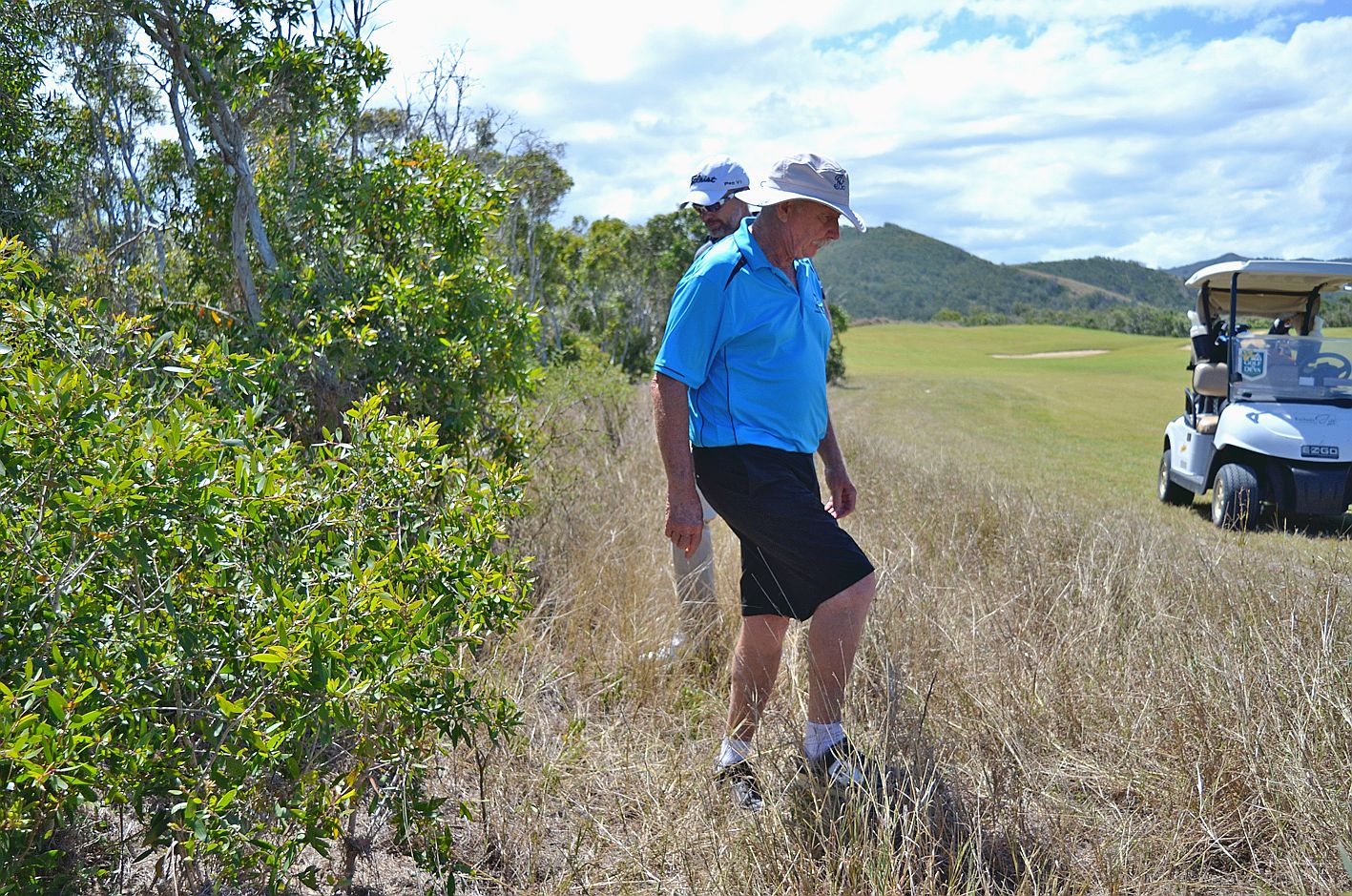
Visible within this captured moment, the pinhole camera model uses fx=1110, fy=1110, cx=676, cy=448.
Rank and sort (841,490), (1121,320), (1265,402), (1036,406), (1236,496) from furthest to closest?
(1121,320), (1036,406), (1265,402), (1236,496), (841,490)

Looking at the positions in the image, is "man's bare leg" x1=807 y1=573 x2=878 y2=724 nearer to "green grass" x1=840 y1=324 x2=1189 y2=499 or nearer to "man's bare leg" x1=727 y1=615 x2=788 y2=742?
"man's bare leg" x1=727 y1=615 x2=788 y2=742

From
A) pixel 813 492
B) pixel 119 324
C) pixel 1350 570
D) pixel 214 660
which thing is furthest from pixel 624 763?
pixel 1350 570

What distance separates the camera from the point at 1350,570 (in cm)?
563

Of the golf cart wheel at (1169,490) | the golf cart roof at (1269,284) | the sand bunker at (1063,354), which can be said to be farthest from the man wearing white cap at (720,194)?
the sand bunker at (1063,354)

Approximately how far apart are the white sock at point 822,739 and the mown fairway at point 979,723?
60 mm

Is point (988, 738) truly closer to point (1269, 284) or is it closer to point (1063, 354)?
point (1269, 284)

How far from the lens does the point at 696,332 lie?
3.38 metres

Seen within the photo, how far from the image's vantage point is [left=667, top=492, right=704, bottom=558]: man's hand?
3338 mm

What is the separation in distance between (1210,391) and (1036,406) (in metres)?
20.3

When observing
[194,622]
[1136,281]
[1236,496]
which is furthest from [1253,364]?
[1136,281]

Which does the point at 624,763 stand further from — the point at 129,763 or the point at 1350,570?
the point at 1350,570

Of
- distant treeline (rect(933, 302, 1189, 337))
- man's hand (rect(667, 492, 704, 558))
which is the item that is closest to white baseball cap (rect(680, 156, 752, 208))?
man's hand (rect(667, 492, 704, 558))

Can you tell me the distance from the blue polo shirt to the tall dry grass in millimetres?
941

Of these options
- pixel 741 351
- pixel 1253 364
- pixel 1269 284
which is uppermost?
pixel 741 351
